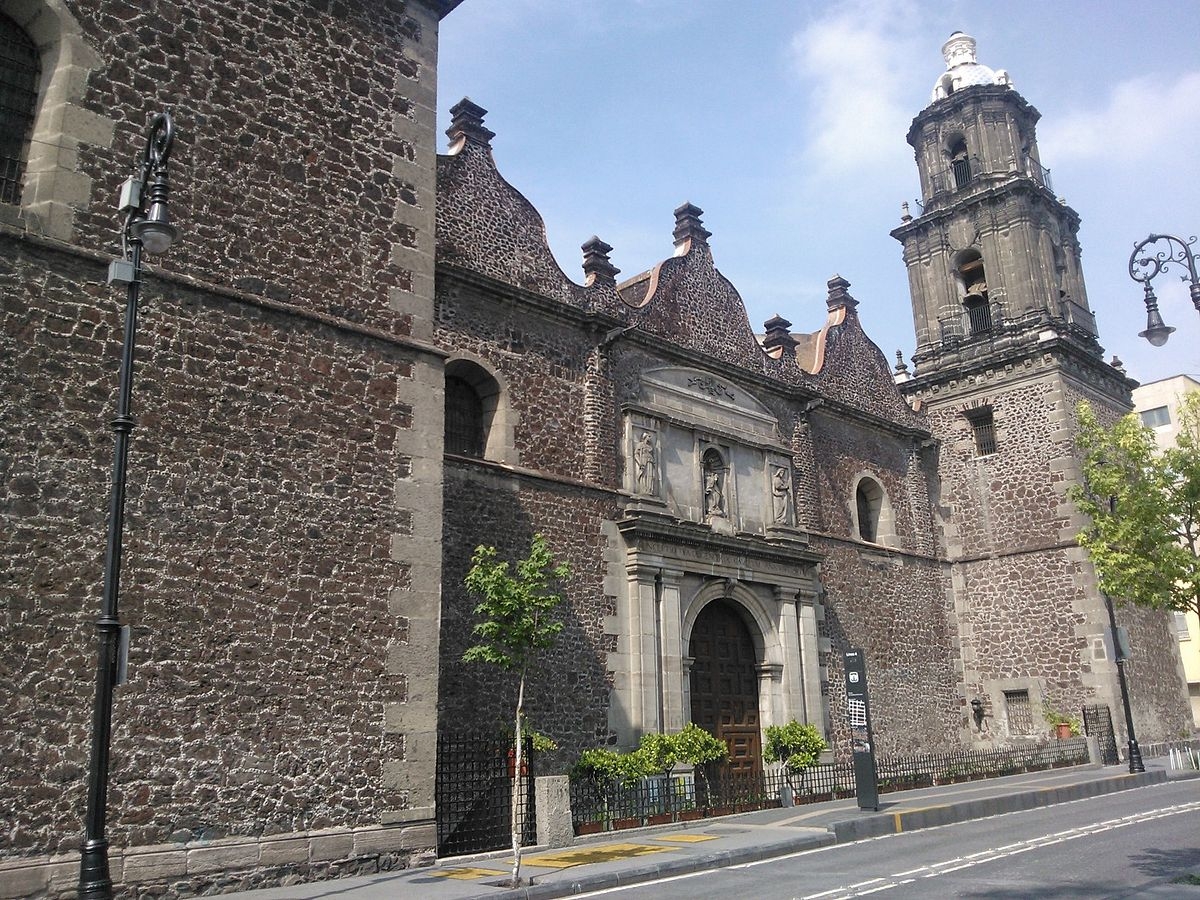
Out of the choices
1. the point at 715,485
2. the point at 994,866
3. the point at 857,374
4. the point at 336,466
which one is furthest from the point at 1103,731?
the point at 336,466

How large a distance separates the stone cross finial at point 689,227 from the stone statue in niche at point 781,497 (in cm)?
521

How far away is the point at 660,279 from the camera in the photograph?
20.7 meters

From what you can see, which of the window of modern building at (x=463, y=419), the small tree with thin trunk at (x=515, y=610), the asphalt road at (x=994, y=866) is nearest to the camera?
the asphalt road at (x=994, y=866)

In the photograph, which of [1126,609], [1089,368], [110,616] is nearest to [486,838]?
[110,616]

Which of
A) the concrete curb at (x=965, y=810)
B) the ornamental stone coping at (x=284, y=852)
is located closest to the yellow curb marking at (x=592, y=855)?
the ornamental stone coping at (x=284, y=852)

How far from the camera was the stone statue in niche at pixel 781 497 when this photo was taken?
21734mm

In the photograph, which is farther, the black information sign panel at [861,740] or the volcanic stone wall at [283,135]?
the black information sign panel at [861,740]

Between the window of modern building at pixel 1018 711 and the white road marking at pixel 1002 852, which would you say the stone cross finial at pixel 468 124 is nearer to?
the white road marking at pixel 1002 852

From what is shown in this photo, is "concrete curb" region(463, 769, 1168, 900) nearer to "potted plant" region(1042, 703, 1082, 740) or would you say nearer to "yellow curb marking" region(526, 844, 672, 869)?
"yellow curb marking" region(526, 844, 672, 869)

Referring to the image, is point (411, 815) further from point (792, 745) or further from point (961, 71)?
point (961, 71)

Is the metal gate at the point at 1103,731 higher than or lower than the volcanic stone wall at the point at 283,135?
lower

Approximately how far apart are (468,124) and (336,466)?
8535 millimetres

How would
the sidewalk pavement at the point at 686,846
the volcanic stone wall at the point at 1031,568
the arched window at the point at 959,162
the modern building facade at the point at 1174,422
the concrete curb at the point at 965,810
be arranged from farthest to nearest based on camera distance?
the modern building facade at the point at 1174,422
the arched window at the point at 959,162
the volcanic stone wall at the point at 1031,568
the concrete curb at the point at 965,810
the sidewalk pavement at the point at 686,846

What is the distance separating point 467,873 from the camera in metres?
10.9
